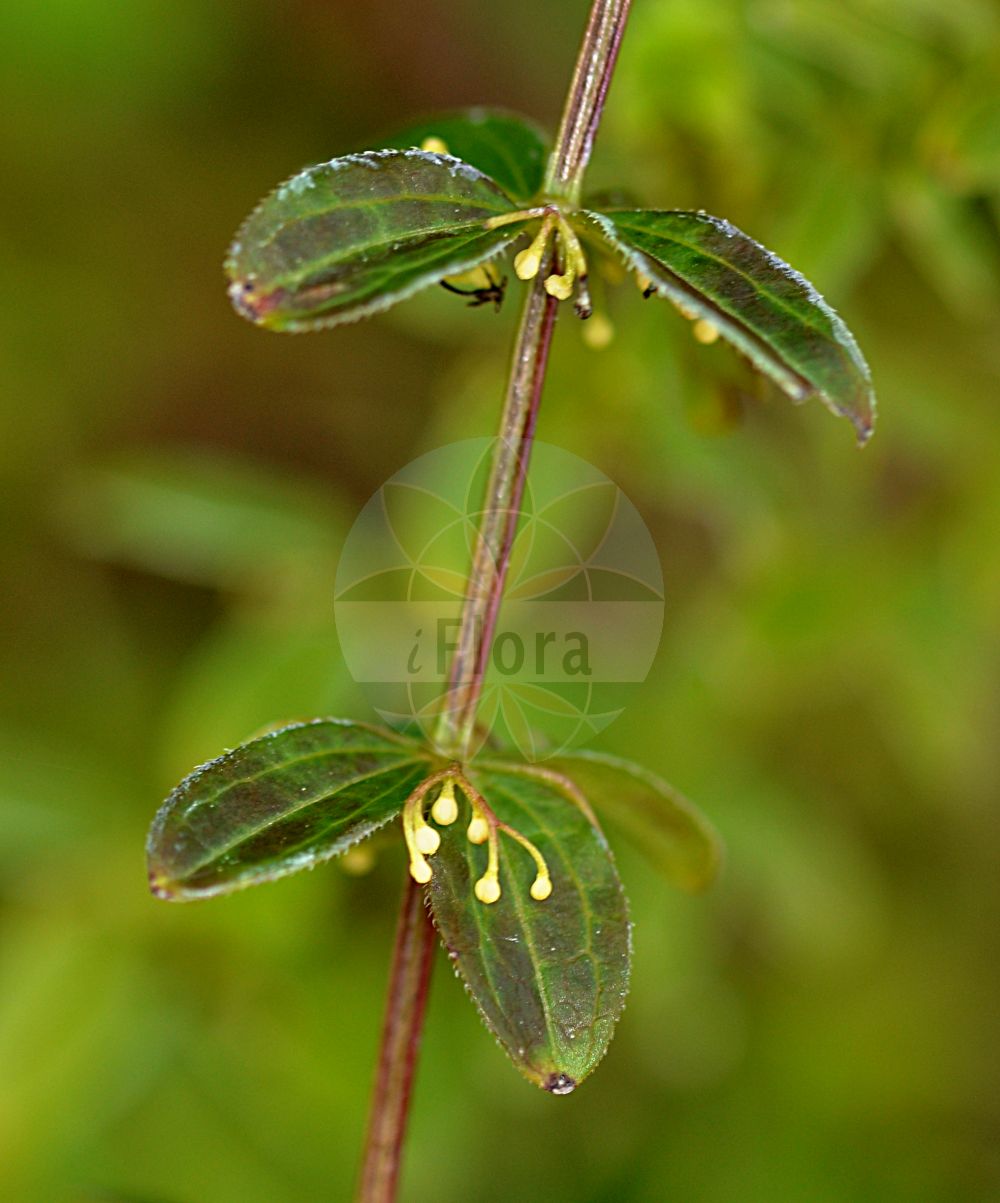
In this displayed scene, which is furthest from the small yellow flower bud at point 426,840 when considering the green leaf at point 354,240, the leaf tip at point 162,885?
the green leaf at point 354,240

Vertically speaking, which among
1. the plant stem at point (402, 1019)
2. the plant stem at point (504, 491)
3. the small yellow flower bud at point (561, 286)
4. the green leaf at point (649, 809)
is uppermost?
the small yellow flower bud at point (561, 286)

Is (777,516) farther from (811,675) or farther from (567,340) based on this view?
(567,340)

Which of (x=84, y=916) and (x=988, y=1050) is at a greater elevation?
(x=988, y=1050)

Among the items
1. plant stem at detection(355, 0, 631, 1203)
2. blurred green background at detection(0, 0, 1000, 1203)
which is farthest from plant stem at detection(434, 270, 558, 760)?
blurred green background at detection(0, 0, 1000, 1203)

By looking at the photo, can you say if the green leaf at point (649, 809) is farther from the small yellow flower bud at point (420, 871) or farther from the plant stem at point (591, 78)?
the plant stem at point (591, 78)

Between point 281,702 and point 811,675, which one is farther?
point 811,675

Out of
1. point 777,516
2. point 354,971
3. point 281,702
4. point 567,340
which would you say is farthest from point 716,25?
point 354,971

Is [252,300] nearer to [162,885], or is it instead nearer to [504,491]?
[504,491]
